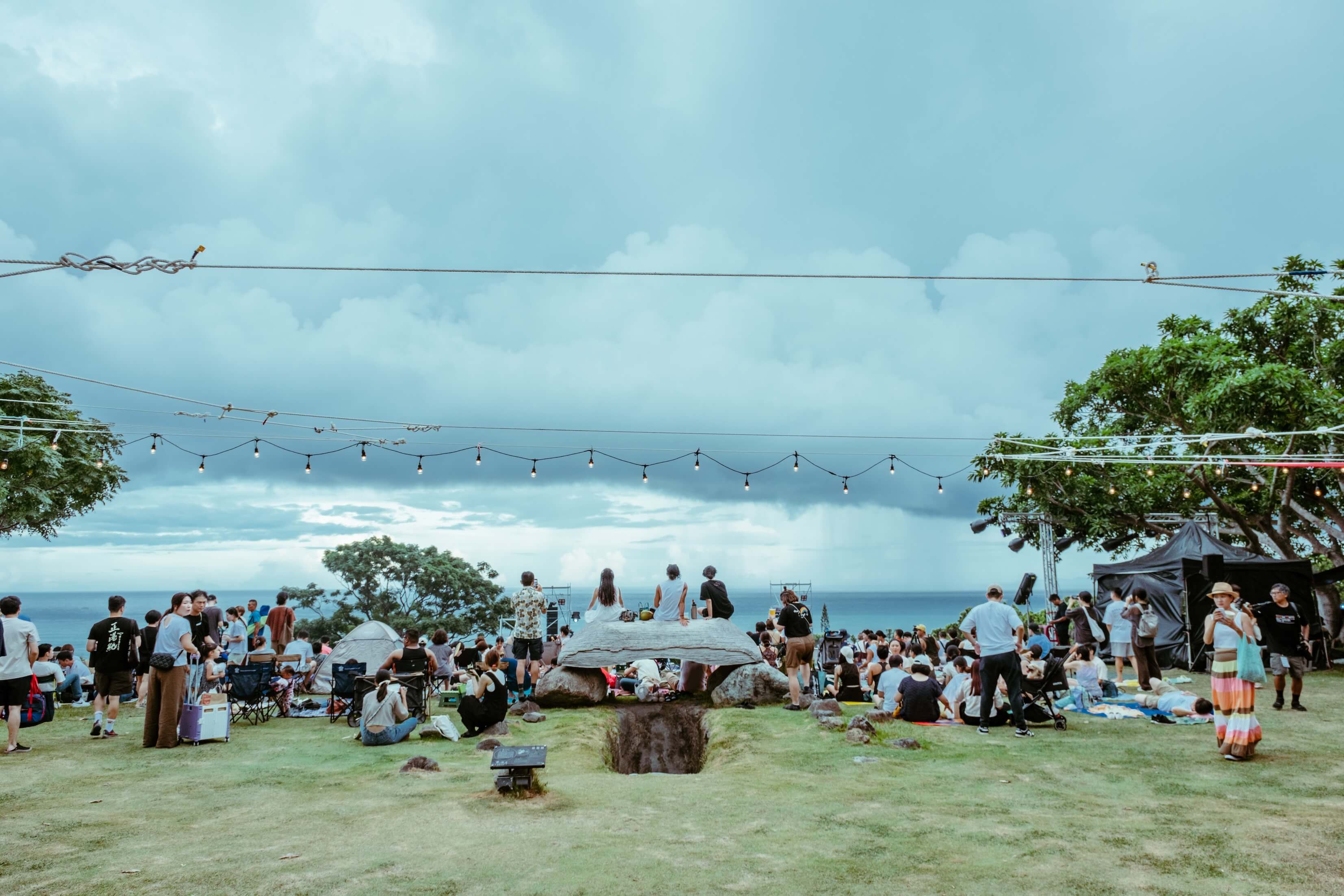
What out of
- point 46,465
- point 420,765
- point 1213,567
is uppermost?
point 46,465

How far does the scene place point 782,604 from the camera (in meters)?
11.0

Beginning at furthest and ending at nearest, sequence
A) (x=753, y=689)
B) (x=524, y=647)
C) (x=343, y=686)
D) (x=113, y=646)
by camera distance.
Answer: (x=524, y=647), (x=753, y=689), (x=343, y=686), (x=113, y=646)

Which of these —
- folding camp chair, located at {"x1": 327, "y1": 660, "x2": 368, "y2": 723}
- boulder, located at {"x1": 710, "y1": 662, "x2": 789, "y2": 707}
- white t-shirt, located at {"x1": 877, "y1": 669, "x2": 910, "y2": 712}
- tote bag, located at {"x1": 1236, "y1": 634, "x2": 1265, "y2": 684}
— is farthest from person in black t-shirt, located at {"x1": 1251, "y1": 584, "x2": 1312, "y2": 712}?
folding camp chair, located at {"x1": 327, "y1": 660, "x2": 368, "y2": 723}

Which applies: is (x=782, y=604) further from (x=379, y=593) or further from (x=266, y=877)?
(x=379, y=593)

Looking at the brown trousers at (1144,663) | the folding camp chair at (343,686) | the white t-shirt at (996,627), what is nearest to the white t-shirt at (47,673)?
the folding camp chair at (343,686)

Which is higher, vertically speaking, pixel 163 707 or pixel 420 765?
pixel 163 707

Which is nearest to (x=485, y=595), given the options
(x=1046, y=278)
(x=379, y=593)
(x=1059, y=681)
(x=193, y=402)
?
(x=379, y=593)

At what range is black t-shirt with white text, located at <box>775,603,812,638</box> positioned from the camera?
33.2 feet

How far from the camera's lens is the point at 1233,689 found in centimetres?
659

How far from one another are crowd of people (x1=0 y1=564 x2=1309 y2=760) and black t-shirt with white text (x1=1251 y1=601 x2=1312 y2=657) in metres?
0.02

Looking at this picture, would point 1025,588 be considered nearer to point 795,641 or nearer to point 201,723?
point 795,641

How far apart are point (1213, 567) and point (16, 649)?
16.4 m

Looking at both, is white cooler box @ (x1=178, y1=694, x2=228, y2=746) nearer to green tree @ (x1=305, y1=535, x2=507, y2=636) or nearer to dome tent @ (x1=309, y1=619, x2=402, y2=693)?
dome tent @ (x1=309, y1=619, x2=402, y2=693)

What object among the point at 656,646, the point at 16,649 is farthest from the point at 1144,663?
the point at 16,649
